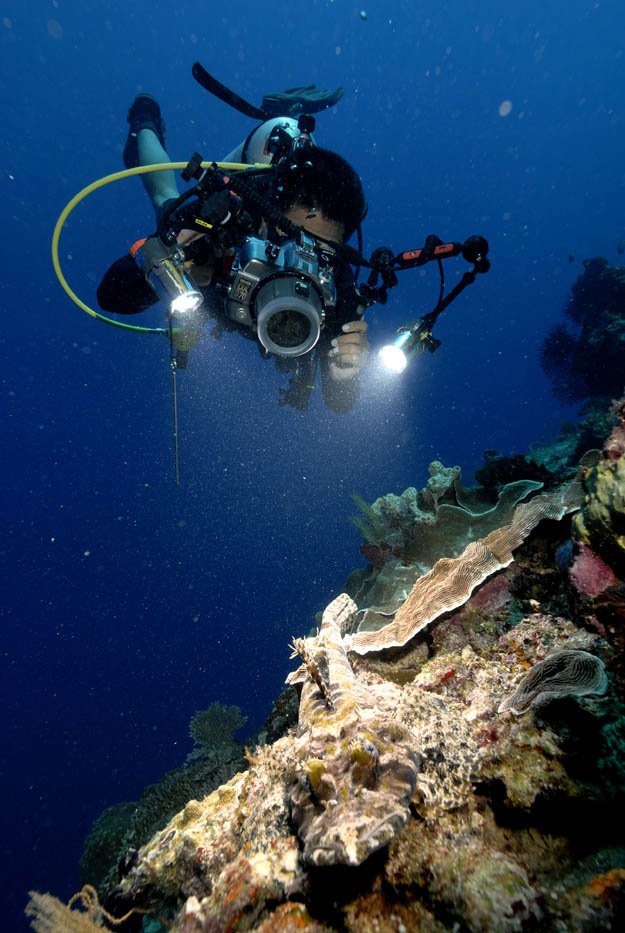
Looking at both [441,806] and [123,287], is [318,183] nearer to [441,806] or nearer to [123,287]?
[123,287]

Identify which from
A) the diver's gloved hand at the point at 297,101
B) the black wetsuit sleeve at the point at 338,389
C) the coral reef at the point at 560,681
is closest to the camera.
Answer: the coral reef at the point at 560,681

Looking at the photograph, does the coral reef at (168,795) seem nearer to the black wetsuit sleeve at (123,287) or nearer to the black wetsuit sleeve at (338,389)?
the black wetsuit sleeve at (338,389)

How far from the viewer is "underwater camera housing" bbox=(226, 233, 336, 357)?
4176 mm

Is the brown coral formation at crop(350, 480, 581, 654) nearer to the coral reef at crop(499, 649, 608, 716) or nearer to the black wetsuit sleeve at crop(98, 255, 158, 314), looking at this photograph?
the coral reef at crop(499, 649, 608, 716)

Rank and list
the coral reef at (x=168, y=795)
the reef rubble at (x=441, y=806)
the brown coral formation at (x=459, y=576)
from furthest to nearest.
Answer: the coral reef at (x=168, y=795) → the brown coral formation at (x=459, y=576) → the reef rubble at (x=441, y=806)

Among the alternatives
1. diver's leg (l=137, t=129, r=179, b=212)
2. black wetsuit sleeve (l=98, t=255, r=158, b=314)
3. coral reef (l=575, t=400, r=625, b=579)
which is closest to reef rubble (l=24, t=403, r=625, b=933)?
coral reef (l=575, t=400, r=625, b=579)

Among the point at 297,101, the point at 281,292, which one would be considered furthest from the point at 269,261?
the point at 297,101

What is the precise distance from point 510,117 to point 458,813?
95699 millimetres

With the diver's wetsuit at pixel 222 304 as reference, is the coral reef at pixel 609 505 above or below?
below

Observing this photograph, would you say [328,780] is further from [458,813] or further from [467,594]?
[467,594]

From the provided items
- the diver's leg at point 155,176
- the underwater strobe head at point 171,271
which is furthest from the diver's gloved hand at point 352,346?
the diver's leg at point 155,176

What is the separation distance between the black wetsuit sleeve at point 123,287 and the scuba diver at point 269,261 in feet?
0.04

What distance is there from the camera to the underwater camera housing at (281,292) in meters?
4.18

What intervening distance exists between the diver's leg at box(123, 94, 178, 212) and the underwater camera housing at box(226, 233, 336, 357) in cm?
221
